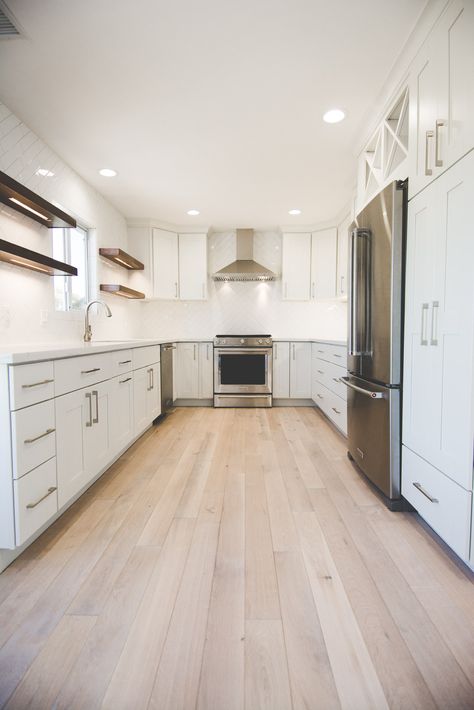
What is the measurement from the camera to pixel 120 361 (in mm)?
2510

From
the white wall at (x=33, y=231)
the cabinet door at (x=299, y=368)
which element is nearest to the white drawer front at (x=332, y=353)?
the cabinet door at (x=299, y=368)

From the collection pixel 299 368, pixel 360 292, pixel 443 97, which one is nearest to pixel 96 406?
pixel 360 292

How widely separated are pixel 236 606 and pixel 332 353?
2.51 metres

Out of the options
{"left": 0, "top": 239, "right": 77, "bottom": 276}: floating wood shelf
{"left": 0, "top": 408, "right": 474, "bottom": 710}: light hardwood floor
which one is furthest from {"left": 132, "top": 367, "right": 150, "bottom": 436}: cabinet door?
{"left": 0, "top": 239, "right": 77, "bottom": 276}: floating wood shelf

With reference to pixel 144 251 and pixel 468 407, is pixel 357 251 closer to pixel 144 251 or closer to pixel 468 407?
pixel 468 407

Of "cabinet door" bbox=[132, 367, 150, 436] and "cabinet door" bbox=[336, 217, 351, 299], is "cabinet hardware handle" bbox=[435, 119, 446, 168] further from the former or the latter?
"cabinet door" bbox=[336, 217, 351, 299]

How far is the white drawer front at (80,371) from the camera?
5.46ft

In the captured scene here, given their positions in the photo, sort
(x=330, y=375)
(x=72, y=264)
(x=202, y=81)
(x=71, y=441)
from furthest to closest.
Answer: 1. (x=330, y=375)
2. (x=72, y=264)
3. (x=202, y=81)
4. (x=71, y=441)

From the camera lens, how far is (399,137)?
1985 mm

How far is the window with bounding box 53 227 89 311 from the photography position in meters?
2.82

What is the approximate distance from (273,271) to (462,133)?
3629mm

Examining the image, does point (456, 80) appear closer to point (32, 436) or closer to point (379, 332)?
point (379, 332)

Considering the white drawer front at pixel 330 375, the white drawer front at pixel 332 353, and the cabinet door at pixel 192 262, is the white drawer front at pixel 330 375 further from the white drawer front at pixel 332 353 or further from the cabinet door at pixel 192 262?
the cabinet door at pixel 192 262

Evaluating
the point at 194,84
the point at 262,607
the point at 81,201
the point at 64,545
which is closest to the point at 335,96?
the point at 194,84
